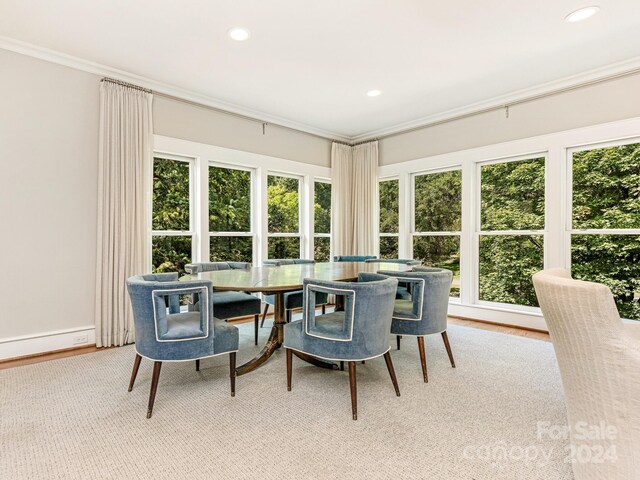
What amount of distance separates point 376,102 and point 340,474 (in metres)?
4.08

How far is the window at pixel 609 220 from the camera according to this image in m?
3.60

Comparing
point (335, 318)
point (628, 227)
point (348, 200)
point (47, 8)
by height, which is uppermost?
point (47, 8)

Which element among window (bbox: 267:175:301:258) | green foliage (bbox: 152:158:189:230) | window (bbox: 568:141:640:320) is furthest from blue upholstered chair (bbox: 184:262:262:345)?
window (bbox: 568:141:640:320)

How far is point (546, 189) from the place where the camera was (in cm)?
402

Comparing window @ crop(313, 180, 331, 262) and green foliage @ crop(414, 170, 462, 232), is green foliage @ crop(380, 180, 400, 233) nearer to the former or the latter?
green foliage @ crop(414, 170, 462, 232)

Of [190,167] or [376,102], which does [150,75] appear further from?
[376,102]

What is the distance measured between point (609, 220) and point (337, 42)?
3307mm

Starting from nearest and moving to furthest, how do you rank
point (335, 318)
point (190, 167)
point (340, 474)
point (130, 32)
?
point (340, 474), point (335, 318), point (130, 32), point (190, 167)

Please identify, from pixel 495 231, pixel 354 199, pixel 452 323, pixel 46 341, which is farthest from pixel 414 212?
pixel 46 341

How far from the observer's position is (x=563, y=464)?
1669mm

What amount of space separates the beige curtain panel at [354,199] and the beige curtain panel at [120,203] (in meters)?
2.93

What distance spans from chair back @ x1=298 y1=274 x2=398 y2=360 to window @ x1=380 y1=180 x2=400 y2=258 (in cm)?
351

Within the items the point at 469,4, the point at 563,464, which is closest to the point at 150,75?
the point at 469,4

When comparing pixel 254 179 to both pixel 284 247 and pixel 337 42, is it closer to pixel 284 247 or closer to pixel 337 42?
pixel 284 247
